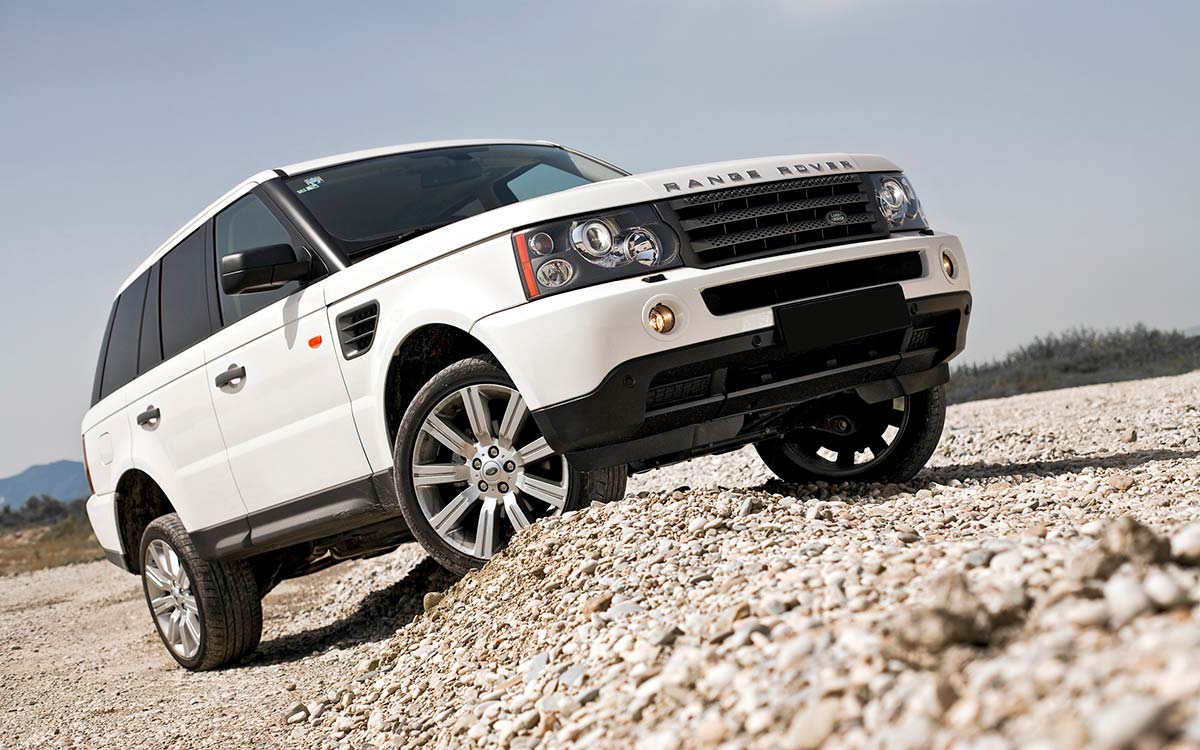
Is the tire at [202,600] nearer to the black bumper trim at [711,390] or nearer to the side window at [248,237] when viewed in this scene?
the side window at [248,237]

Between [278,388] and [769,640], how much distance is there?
301 cm

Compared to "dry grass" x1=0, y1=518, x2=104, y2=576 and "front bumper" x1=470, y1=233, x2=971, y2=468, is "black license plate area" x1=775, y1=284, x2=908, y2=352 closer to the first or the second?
"front bumper" x1=470, y1=233, x2=971, y2=468

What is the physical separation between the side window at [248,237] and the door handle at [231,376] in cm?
26

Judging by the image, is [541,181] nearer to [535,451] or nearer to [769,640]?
[535,451]

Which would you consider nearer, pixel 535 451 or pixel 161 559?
pixel 535 451

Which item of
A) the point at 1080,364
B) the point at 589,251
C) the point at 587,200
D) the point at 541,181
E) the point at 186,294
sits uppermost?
the point at 541,181

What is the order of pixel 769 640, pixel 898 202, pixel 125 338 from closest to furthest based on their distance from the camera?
1. pixel 769 640
2. pixel 898 202
3. pixel 125 338

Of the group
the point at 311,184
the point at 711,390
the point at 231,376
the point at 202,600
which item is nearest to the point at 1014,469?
the point at 711,390

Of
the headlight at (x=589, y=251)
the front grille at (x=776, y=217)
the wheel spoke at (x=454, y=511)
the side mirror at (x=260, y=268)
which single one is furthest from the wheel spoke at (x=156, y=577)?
the front grille at (x=776, y=217)

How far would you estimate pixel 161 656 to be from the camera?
6.99 meters

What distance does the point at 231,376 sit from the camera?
5277 mm

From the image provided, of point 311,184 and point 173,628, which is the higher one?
point 311,184

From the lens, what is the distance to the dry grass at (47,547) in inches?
654

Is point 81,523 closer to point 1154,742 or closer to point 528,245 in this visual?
point 528,245
